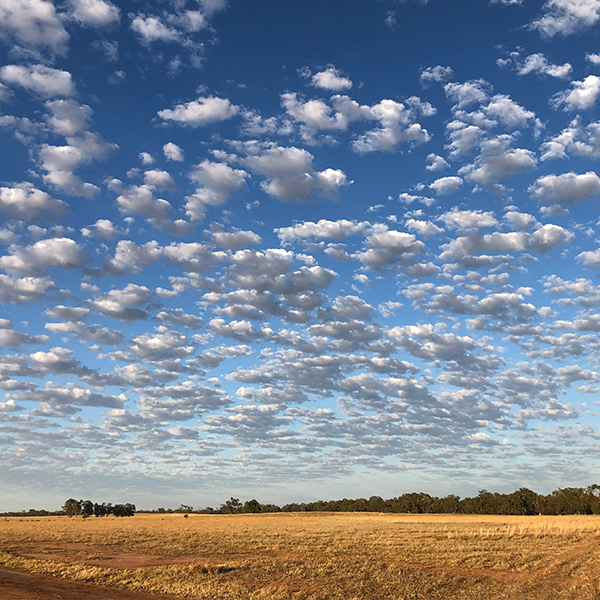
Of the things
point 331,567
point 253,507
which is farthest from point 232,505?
point 331,567

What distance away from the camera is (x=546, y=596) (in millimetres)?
19953

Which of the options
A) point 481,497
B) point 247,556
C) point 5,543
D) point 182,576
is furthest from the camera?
point 481,497

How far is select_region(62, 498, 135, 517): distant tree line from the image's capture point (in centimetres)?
10956

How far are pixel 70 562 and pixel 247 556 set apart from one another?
9.99 metres

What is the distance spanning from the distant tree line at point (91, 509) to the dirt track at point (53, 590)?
97.1 m

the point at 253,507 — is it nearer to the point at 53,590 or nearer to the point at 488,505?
the point at 488,505

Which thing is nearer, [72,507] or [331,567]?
[331,567]

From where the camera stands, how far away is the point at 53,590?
1986cm

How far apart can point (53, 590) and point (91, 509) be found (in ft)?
345

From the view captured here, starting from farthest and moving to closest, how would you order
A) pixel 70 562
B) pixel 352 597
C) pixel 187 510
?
pixel 187 510
pixel 70 562
pixel 352 597

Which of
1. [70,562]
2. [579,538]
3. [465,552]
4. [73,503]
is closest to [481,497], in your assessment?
[579,538]

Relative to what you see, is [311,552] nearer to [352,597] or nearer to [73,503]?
[352,597]

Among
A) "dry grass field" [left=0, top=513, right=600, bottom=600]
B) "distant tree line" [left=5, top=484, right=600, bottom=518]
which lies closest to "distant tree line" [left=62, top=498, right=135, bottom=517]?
"distant tree line" [left=5, top=484, right=600, bottom=518]

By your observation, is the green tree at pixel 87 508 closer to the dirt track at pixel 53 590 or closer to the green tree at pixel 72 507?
the green tree at pixel 72 507
